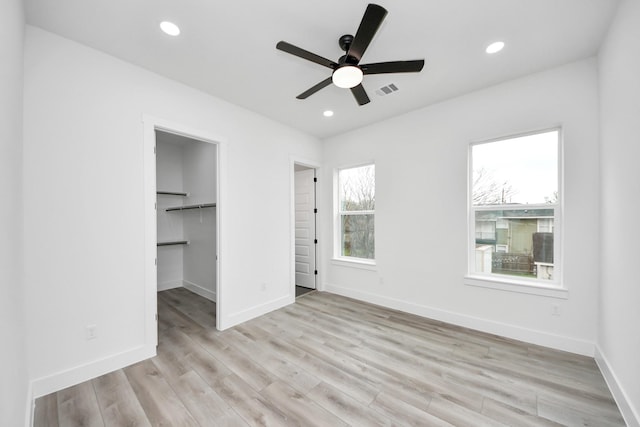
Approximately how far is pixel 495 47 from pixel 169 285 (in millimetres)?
5941

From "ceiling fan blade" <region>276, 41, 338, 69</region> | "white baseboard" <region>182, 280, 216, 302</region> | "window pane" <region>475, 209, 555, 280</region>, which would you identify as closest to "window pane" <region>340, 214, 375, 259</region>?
"window pane" <region>475, 209, 555, 280</region>

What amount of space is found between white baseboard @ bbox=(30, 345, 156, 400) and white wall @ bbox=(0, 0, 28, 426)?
1.05ft

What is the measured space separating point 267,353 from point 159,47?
122 inches

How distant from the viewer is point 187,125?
112 inches

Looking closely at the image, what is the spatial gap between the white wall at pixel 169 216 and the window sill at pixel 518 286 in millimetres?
5050

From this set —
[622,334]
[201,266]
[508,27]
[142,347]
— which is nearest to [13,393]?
[142,347]

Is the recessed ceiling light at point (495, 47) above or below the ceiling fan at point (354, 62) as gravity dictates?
above

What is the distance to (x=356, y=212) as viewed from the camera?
439 cm

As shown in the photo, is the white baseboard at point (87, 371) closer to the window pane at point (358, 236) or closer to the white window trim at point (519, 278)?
the window pane at point (358, 236)

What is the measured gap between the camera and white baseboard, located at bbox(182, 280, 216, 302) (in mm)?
4201

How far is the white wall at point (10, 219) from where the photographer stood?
1178 mm

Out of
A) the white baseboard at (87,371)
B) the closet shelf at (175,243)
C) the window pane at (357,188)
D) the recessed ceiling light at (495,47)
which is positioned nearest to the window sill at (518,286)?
the window pane at (357,188)

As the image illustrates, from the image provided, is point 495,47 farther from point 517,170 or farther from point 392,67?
point 517,170

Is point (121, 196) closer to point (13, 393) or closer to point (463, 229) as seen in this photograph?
point (13, 393)
